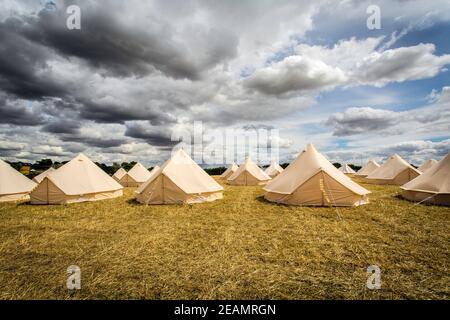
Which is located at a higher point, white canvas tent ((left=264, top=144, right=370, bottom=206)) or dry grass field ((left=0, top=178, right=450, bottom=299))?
white canvas tent ((left=264, top=144, right=370, bottom=206))

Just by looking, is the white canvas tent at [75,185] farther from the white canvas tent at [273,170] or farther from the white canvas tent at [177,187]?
the white canvas tent at [273,170]

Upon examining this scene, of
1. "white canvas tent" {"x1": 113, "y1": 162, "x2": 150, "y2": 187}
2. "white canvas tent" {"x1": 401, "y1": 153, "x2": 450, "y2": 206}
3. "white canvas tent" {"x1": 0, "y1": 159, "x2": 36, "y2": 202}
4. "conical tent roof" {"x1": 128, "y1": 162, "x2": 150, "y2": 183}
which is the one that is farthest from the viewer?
"conical tent roof" {"x1": 128, "y1": 162, "x2": 150, "y2": 183}

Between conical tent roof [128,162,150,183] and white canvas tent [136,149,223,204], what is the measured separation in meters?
17.6

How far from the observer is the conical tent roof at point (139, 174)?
103 feet

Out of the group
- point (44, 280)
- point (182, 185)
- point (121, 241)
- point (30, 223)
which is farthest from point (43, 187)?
point (44, 280)

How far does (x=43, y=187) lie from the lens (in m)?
15.0

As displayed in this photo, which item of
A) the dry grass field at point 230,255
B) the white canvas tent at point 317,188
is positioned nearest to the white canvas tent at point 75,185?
the dry grass field at point 230,255

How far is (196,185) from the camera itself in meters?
14.7

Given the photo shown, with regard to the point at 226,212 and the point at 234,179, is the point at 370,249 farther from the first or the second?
the point at 234,179

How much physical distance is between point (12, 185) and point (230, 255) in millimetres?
19682

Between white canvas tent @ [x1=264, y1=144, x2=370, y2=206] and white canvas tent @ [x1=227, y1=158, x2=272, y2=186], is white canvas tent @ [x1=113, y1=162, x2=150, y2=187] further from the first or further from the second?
white canvas tent @ [x1=264, y1=144, x2=370, y2=206]

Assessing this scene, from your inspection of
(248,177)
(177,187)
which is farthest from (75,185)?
(248,177)

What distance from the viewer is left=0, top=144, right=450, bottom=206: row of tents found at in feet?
40.8

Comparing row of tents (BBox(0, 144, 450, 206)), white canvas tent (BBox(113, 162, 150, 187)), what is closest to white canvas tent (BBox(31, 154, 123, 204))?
row of tents (BBox(0, 144, 450, 206))
